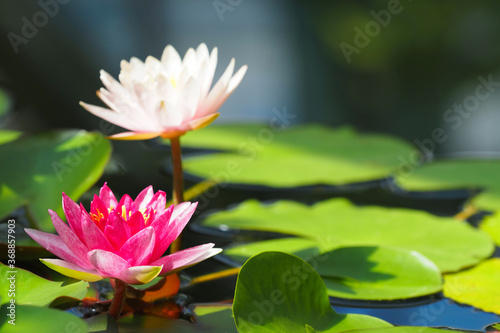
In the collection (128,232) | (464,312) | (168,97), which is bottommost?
(464,312)

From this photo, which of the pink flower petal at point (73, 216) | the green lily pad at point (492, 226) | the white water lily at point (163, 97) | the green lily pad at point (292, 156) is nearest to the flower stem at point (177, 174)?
the white water lily at point (163, 97)

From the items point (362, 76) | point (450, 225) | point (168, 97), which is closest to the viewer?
point (168, 97)

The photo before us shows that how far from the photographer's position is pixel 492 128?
7.33 feet

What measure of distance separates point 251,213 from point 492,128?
148 cm

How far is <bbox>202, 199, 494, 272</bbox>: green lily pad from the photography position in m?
1.02

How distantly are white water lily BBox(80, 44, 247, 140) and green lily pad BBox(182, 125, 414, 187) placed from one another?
54 cm

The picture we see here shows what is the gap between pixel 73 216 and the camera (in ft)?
2.21

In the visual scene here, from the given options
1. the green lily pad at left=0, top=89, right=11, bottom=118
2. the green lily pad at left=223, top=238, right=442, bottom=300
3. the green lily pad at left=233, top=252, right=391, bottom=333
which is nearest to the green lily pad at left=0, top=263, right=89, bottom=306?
the green lily pad at left=233, top=252, right=391, bottom=333

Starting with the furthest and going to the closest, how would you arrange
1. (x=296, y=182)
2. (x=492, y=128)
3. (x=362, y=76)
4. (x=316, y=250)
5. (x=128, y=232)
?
(x=362, y=76) < (x=492, y=128) < (x=296, y=182) < (x=316, y=250) < (x=128, y=232)

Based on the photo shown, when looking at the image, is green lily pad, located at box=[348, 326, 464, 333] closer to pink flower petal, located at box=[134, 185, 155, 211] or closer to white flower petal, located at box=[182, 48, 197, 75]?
pink flower petal, located at box=[134, 185, 155, 211]

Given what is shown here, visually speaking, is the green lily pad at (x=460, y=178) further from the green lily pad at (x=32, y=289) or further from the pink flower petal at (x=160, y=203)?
the green lily pad at (x=32, y=289)

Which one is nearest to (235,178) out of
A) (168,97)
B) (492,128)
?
(168,97)

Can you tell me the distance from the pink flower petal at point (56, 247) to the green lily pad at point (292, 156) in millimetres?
738

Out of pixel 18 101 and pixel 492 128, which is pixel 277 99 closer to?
pixel 492 128
